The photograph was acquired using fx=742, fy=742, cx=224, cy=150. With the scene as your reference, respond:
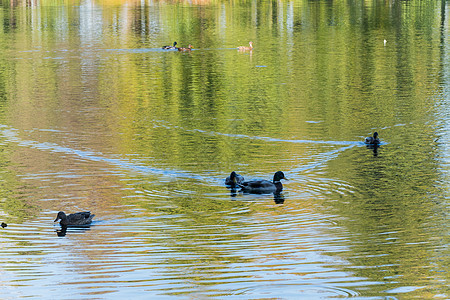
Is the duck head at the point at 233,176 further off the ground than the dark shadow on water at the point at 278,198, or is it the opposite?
the duck head at the point at 233,176

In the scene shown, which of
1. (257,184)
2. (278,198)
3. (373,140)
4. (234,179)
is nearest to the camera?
(278,198)

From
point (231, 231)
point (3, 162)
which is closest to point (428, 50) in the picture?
point (3, 162)

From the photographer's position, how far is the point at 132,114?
3812cm

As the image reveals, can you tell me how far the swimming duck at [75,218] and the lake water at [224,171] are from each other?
0.90 feet

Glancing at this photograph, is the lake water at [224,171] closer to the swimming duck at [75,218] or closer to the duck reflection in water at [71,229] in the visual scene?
the duck reflection in water at [71,229]

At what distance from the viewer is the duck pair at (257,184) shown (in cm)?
2367

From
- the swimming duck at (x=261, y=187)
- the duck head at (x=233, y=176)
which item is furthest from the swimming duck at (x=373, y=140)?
the duck head at (x=233, y=176)

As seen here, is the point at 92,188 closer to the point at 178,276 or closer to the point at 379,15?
the point at 178,276

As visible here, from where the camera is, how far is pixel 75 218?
2002 centimetres

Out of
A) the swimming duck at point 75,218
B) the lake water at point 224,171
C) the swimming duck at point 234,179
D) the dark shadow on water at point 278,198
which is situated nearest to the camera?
the lake water at point 224,171

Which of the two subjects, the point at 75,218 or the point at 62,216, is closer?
the point at 75,218

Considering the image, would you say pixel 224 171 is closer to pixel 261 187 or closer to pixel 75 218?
pixel 261 187

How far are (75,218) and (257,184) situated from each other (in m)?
6.44

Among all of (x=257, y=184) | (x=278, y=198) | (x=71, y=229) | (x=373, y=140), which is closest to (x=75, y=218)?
(x=71, y=229)
